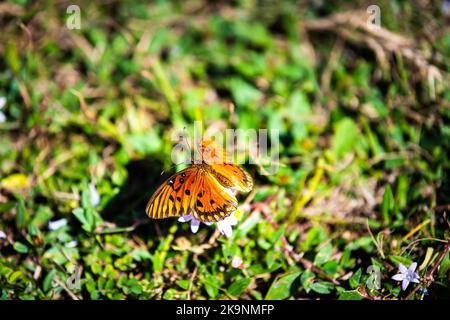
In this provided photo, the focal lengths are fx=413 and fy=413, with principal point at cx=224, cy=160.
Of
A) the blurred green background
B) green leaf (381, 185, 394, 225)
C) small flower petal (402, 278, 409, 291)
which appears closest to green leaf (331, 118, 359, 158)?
the blurred green background

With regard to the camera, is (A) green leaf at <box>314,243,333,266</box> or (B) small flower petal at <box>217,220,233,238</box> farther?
(A) green leaf at <box>314,243,333,266</box>

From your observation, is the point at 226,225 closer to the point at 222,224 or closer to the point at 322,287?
the point at 222,224

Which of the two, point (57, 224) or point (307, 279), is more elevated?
point (57, 224)

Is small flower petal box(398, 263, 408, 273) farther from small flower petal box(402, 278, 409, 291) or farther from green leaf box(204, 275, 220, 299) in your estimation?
green leaf box(204, 275, 220, 299)

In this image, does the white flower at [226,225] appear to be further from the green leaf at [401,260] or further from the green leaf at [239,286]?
the green leaf at [401,260]

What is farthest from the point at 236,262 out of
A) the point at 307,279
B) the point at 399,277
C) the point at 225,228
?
the point at 399,277

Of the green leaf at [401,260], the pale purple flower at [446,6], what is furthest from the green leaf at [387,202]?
the pale purple flower at [446,6]

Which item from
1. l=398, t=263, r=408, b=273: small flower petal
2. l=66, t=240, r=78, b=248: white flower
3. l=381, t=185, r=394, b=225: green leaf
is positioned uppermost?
l=381, t=185, r=394, b=225: green leaf

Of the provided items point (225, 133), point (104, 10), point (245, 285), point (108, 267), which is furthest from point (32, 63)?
point (245, 285)
